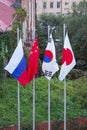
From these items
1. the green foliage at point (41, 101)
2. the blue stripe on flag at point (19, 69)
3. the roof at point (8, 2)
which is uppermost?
the roof at point (8, 2)

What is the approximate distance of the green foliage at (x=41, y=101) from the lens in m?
12.8

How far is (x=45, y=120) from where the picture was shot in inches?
501

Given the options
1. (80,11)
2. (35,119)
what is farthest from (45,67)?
(80,11)

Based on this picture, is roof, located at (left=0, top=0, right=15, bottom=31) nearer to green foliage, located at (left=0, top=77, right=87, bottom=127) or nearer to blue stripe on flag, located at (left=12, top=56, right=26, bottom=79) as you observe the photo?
green foliage, located at (left=0, top=77, right=87, bottom=127)

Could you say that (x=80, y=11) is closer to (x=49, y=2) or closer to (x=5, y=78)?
(x=5, y=78)

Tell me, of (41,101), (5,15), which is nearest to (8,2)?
(5,15)

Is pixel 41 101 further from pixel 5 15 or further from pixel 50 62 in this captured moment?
pixel 5 15

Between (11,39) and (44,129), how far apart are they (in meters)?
4.07

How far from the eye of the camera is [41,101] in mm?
13961

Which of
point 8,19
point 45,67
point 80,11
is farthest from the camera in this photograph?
point 80,11

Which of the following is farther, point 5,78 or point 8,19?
point 8,19

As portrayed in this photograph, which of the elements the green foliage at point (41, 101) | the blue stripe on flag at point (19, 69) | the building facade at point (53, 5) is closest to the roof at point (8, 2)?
the green foliage at point (41, 101)

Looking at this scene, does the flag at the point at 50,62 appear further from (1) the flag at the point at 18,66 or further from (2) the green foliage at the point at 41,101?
(2) the green foliage at the point at 41,101

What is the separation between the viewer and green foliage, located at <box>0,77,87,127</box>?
1277 centimetres
